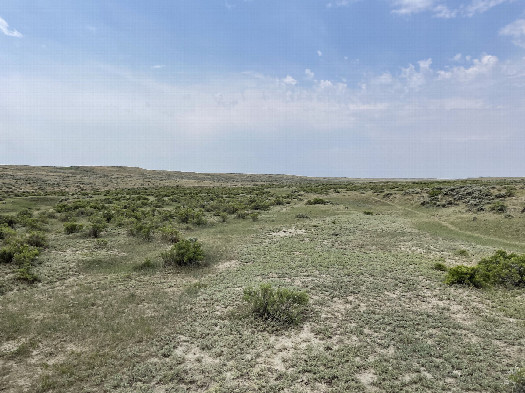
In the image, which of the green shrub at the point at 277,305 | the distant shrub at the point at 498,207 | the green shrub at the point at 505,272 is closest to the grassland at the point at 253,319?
the green shrub at the point at 277,305

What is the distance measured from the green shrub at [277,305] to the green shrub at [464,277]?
25.9 feet

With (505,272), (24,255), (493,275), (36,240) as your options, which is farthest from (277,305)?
(36,240)

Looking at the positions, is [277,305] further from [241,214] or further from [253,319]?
[241,214]

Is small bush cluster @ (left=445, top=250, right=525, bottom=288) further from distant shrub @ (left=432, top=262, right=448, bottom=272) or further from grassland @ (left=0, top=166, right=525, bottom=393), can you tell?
distant shrub @ (left=432, top=262, right=448, bottom=272)

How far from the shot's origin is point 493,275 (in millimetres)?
14664

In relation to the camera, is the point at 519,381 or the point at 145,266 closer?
the point at 519,381

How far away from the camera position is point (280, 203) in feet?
144

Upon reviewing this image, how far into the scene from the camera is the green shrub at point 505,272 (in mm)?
14461

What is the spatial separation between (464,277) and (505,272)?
2011 millimetres

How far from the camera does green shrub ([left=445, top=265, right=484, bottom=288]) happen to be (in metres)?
14.5

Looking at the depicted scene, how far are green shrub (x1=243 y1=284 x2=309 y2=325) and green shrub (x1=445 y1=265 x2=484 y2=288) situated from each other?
789 centimetres

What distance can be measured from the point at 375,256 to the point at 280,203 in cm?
2521

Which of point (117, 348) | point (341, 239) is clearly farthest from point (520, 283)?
point (117, 348)

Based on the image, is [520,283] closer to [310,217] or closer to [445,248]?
[445,248]
